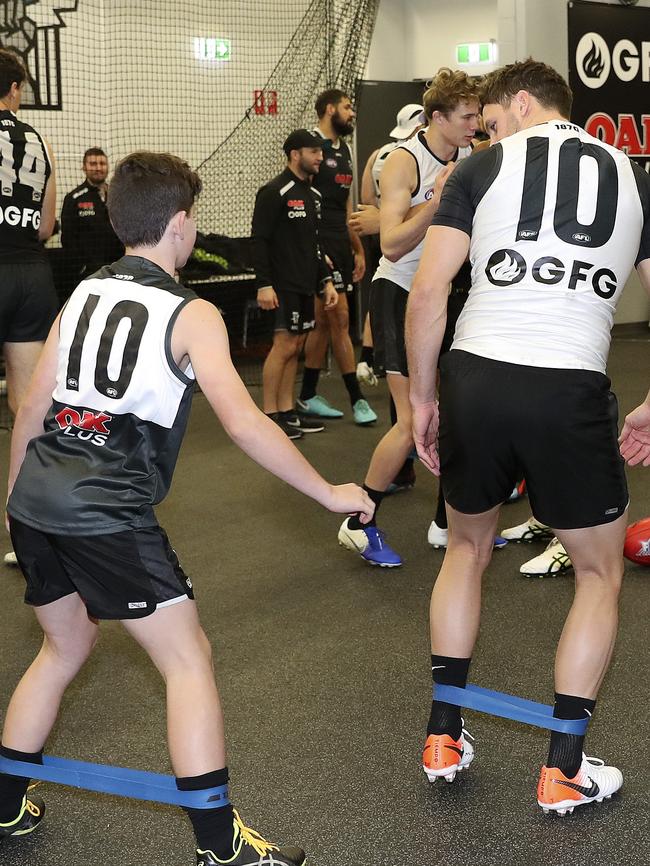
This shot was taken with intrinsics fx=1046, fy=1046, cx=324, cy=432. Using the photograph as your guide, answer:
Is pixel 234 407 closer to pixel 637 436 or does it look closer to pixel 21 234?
pixel 637 436

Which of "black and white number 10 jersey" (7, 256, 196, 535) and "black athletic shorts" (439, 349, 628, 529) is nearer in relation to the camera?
"black and white number 10 jersey" (7, 256, 196, 535)

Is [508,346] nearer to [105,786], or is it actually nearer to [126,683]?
[105,786]

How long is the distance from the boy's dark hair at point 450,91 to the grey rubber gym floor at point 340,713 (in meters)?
1.48

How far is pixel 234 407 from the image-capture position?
1.61m

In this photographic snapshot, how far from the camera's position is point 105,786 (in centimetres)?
179

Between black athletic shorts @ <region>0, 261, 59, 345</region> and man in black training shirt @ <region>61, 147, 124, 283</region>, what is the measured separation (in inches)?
139

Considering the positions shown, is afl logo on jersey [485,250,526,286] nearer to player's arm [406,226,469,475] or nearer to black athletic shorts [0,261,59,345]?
player's arm [406,226,469,475]

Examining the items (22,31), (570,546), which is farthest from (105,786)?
(22,31)

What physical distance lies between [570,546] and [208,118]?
7.23 m

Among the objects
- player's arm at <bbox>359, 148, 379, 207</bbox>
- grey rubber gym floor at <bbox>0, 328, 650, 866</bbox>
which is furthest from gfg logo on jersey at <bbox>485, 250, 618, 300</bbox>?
player's arm at <bbox>359, 148, 379, 207</bbox>

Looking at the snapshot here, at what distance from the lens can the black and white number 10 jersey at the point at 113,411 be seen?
162cm

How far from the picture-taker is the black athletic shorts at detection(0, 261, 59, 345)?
3490mm

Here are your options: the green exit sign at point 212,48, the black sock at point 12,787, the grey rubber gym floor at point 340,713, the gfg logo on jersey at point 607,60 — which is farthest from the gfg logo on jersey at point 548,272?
the green exit sign at point 212,48

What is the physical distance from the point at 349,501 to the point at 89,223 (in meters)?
5.90
